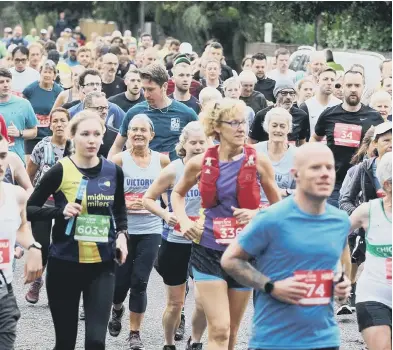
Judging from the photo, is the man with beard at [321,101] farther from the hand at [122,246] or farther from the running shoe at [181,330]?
the hand at [122,246]

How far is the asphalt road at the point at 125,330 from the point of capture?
9.56 metres

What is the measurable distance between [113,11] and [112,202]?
45791 millimetres

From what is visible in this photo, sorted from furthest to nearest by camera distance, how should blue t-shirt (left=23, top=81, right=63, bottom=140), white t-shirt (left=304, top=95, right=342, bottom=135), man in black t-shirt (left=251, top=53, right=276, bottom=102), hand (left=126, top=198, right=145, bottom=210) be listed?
man in black t-shirt (left=251, top=53, right=276, bottom=102) < blue t-shirt (left=23, top=81, right=63, bottom=140) < white t-shirt (left=304, top=95, right=342, bottom=135) < hand (left=126, top=198, right=145, bottom=210)

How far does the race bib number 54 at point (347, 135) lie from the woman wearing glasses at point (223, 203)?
4536 millimetres

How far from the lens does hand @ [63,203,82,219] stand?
24.7ft

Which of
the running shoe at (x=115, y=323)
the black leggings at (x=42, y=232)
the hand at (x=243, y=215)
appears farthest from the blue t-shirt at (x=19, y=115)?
the hand at (x=243, y=215)

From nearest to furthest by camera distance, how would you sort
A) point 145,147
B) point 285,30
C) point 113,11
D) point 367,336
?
point 367,336 < point 145,147 < point 285,30 < point 113,11

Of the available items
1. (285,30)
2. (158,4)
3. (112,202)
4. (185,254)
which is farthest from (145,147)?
(158,4)

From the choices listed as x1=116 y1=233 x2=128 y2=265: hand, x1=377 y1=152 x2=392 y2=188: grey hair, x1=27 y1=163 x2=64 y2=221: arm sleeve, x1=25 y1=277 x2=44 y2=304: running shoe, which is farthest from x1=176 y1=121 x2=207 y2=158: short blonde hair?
x1=25 y1=277 x2=44 y2=304: running shoe

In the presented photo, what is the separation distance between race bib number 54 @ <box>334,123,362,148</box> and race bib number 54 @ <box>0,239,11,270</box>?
6006mm

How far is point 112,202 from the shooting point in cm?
771

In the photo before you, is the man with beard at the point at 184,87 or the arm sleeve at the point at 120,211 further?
the man with beard at the point at 184,87

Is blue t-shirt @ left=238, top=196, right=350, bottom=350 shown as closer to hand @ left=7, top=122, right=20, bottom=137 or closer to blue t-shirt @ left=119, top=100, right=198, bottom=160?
blue t-shirt @ left=119, top=100, right=198, bottom=160

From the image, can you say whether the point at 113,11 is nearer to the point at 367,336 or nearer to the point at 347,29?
the point at 347,29
